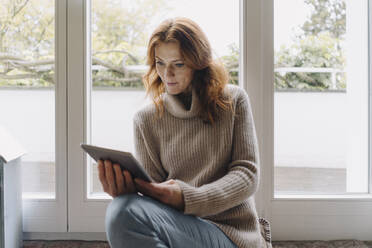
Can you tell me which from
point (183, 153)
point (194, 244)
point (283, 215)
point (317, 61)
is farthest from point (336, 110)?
point (194, 244)

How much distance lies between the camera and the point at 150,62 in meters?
1.21

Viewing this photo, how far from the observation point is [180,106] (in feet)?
3.81

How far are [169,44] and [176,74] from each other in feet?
0.33

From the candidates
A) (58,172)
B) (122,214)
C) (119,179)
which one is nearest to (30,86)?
(58,172)

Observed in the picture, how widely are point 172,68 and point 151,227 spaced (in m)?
0.53

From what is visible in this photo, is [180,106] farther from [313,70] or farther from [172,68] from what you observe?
[313,70]

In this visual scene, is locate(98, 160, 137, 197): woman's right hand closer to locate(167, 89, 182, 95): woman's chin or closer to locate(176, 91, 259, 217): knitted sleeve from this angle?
locate(176, 91, 259, 217): knitted sleeve

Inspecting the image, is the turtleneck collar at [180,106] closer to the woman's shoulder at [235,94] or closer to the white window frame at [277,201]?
the woman's shoulder at [235,94]

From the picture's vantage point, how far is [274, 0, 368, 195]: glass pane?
1570mm

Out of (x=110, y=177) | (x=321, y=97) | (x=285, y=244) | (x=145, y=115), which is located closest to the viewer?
(x=110, y=177)

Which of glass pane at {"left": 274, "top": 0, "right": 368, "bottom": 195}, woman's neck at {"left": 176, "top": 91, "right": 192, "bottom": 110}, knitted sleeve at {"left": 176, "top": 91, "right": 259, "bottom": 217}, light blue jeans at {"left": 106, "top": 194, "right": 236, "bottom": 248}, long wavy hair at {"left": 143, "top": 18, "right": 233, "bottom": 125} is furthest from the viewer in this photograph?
glass pane at {"left": 274, "top": 0, "right": 368, "bottom": 195}

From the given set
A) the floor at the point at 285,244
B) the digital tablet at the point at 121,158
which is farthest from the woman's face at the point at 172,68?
the floor at the point at 285,244

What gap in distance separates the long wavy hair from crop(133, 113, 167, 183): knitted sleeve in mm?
92

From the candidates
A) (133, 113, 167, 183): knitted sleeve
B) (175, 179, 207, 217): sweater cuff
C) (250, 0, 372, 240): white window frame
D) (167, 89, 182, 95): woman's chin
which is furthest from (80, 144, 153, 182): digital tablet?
(250, 0, 372, 240): white window frame
